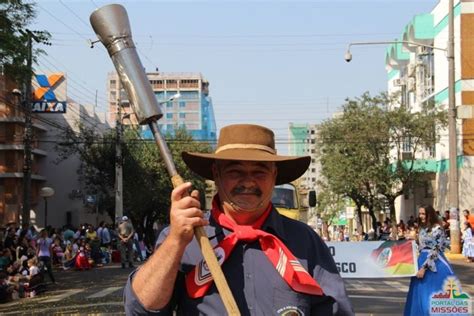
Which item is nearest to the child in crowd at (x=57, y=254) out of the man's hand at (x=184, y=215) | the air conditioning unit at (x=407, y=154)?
the air conditioning unit at (x=407, y=154)

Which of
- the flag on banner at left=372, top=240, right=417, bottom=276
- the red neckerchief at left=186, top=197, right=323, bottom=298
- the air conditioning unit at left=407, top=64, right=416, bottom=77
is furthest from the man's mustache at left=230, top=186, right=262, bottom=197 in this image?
the air conditioning unit at left=407, top=64, right=416, bottom=77

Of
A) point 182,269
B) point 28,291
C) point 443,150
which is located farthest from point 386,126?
point 182,269

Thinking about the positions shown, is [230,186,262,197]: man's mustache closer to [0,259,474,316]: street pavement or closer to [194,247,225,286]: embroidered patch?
[194,247,225,286]: embroidered patch

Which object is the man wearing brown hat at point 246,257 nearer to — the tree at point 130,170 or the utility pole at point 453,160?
the utility pole at point 453,160

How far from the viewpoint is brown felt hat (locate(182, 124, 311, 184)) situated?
3.13 meters

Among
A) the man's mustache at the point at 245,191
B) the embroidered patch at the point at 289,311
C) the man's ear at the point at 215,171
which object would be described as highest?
the man's ear at the point at 215,171

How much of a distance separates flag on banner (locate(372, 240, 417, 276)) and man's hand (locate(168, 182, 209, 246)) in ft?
36.0

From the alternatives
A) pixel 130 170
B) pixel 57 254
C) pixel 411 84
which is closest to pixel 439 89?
pixel 411 84

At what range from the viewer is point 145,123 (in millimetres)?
3047

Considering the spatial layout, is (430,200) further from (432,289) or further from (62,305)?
(432,289)

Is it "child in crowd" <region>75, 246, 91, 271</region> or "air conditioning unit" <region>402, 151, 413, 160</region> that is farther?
"air conditioning unit" <region>402, 151, 413, 160</region>

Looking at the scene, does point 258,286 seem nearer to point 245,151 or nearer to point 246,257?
point 246,257

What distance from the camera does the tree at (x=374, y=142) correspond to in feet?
145

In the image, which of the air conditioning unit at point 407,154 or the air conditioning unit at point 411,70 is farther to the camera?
the air conditioning unit at point 411,70
